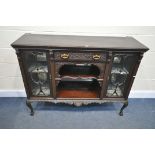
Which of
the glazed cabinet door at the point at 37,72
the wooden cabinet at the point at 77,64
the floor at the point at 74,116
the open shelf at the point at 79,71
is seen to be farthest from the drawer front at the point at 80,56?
the floor at the point at 74,116

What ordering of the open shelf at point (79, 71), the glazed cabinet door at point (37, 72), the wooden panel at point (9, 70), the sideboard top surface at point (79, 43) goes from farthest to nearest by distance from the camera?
the wooden panel at point (9, 70) < the open shelf at point (79, 71) < the glazed cabinet door at point (37, 72) < the sideboard top surface at point (79, 43)

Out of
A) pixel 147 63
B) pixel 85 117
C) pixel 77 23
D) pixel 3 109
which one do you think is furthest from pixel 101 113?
pixel 3 109

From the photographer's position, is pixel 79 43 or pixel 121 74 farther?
pixel 121 74

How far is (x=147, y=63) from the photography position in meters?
2.00

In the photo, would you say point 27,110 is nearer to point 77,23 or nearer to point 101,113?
point 101,113

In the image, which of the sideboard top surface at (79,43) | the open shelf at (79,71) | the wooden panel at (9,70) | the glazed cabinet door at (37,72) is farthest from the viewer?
the wooden panel at (9,70)

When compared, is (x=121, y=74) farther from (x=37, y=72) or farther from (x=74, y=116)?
(x=37, y=72)

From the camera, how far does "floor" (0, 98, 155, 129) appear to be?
69.9 inches

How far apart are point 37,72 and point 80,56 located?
50 cm

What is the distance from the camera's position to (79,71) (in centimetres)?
178

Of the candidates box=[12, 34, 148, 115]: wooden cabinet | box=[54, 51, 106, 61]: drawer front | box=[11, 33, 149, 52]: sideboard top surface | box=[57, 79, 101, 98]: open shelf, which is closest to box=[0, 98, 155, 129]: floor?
box=[12, 34, 148, 115]: wooden cabinet

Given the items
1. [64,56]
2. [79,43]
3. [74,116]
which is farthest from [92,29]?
[74,116]

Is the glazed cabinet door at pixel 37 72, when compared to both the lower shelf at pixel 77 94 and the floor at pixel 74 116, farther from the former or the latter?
the floor at pixel 74 116

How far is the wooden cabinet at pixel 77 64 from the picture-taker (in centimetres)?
139
